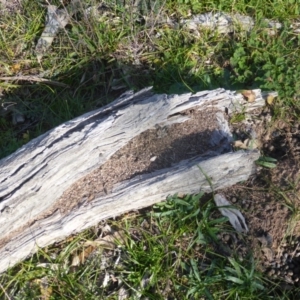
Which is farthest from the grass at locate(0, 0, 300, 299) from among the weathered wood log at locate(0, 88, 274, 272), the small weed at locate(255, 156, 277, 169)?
the small weed at locate(255, 156, 277, 169)

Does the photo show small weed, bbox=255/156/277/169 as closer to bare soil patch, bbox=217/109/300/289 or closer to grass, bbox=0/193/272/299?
bare soil patch, bbox=217/109/300/289

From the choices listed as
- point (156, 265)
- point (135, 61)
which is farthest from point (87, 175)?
point (135, 61)

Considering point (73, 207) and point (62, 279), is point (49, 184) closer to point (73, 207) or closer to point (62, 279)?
point (73, 207)

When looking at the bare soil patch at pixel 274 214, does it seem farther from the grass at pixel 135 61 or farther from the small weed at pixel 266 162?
the grass at pixel 135 61

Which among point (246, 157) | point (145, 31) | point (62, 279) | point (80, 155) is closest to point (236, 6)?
point (145, 31)

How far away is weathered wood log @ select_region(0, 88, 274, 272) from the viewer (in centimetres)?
288

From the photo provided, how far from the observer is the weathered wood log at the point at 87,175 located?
288 centimetres

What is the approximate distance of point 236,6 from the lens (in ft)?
13.3

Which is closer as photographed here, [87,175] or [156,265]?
[156,265]

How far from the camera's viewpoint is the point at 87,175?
3039 millimetres

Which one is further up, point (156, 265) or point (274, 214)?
point (156, 265)

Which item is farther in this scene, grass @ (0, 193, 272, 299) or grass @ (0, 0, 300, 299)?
grass @ (0, 0, 300, 299)

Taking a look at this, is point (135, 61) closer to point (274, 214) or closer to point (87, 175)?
point (87, 175)

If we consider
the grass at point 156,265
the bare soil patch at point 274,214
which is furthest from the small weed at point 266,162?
the grass at point 156,265
